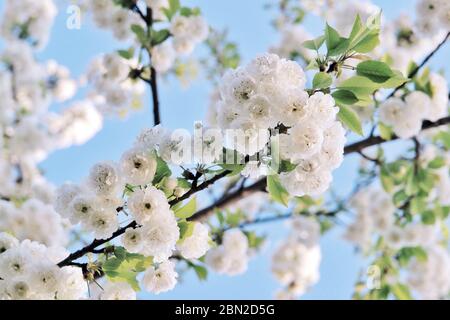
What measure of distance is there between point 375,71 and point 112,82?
170 centimetres

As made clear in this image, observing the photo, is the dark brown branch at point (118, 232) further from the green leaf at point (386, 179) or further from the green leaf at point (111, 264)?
the green leaf at point (386, 179)

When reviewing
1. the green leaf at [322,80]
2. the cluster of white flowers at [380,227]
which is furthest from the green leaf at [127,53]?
the cluster of white flowers at [380,227]

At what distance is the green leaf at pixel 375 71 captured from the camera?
1.36 m

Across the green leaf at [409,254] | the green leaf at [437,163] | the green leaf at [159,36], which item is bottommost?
the green leaf at [409,254]

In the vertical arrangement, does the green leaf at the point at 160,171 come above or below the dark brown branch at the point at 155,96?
below

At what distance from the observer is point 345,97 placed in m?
1.37

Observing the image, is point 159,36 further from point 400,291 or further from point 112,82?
point 400,291

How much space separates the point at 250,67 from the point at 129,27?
158 cm

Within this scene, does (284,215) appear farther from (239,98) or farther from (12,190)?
(239,98)

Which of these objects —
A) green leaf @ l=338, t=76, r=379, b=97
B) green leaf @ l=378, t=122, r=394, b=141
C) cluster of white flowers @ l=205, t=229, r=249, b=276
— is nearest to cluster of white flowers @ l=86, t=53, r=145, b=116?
cluster of white flowers @ l=205, t=229, r=249, b=276

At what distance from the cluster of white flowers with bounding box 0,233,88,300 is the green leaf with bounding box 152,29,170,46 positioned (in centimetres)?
138

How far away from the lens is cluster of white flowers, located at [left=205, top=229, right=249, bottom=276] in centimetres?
276

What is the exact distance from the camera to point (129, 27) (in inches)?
105
